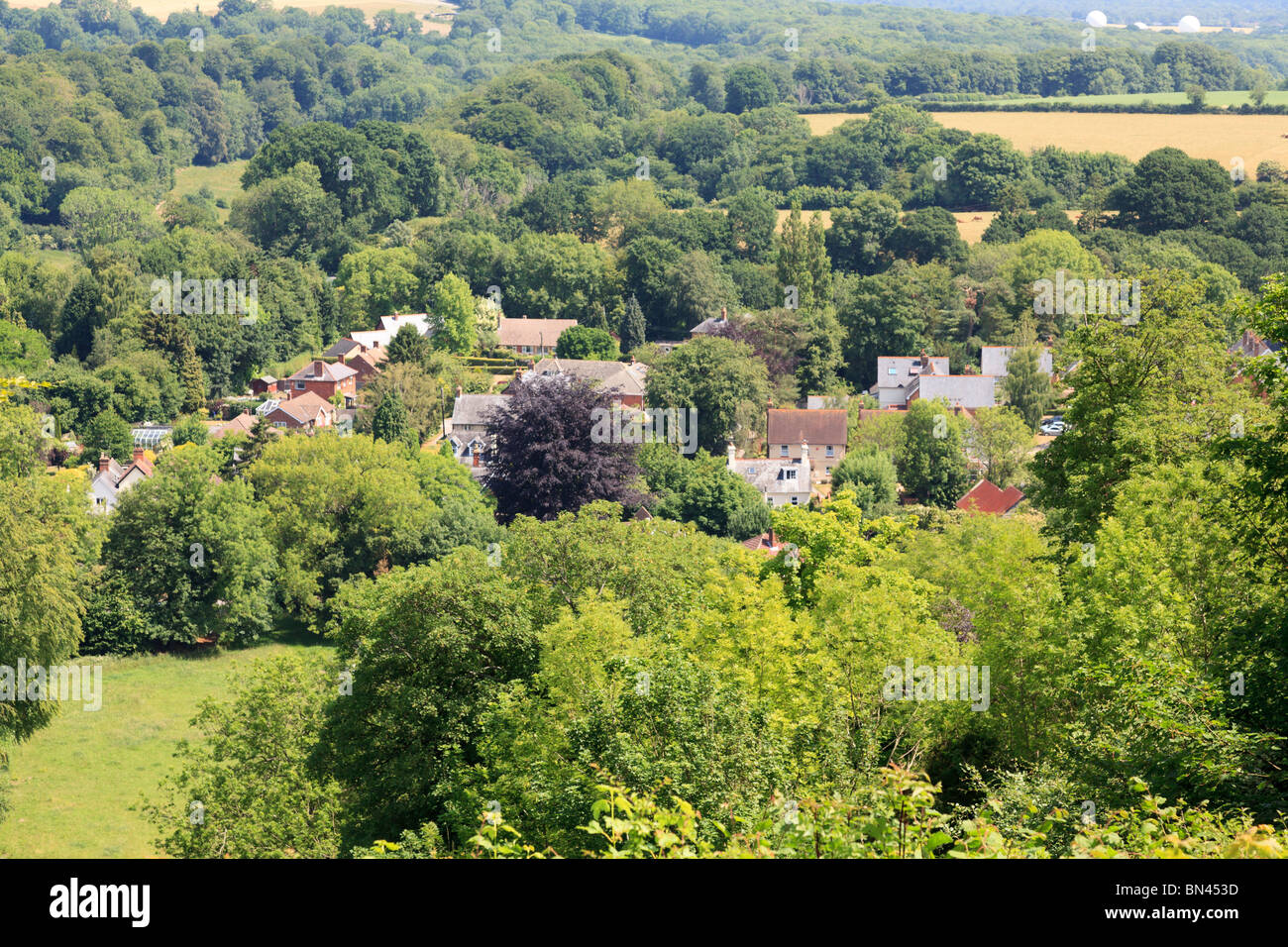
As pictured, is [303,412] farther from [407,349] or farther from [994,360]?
[994,360]

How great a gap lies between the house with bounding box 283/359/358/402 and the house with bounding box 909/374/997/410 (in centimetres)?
3109

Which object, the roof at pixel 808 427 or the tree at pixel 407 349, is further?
the tree at pixel 407 349

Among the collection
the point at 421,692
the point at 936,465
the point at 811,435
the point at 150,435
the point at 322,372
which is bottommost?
the point at 150,435

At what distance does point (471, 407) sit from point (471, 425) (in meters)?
1.42

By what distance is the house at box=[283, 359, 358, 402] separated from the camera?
7594 cm

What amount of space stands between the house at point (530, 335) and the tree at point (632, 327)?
3436mm

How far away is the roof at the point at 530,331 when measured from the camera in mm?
88188

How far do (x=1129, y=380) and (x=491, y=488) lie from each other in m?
27.8

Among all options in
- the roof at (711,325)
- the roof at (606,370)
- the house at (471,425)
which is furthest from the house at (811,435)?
the roof at (711,325)

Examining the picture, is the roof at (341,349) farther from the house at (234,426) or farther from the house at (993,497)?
the house at (993,497)

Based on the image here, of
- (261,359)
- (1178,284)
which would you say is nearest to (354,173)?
Result: (261,359)

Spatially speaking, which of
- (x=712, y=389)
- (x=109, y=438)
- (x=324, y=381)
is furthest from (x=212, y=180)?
(x=712, y=389)

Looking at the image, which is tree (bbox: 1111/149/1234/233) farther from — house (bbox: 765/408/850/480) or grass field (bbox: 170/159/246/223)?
grass field (bbox: 170/159/246/223)

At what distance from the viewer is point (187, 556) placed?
4472 cm
